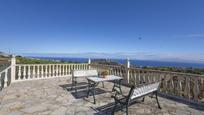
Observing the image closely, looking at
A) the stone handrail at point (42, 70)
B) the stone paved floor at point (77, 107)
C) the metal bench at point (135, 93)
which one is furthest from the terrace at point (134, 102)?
the stone handrail at point (42, 70)

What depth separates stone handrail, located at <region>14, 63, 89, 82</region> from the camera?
6.74 m

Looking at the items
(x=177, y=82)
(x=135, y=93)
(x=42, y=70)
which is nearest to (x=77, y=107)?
(x=135, y=93)

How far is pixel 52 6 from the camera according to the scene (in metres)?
8.58

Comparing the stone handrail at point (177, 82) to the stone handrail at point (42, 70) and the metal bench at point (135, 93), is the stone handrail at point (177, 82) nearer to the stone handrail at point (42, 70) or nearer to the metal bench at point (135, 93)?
the metal bench at point (135, 93)

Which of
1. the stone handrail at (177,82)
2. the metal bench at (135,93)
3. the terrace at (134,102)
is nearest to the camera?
the metal bench at (135,93)

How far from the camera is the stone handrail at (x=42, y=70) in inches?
265

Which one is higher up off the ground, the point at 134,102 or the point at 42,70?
the point at 42,70

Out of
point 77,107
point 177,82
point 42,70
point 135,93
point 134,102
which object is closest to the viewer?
point 135,93

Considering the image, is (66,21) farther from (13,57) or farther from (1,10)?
(13,57)

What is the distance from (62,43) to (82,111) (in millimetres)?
14165

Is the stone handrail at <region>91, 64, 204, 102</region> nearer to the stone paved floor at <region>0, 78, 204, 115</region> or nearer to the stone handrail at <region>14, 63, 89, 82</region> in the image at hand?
the stone paved floor at <region>0, 78, 204, 115</region>

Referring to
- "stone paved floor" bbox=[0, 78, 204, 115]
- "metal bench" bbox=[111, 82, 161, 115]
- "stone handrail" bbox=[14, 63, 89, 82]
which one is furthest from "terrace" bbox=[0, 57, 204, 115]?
"stone handrail" bbox=[14, 63, 89, 82]

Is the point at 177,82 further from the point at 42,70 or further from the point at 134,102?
the point at 42,70

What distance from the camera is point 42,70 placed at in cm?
745
